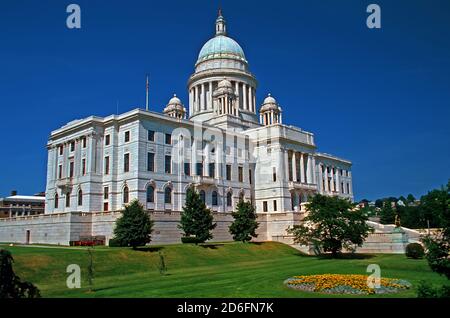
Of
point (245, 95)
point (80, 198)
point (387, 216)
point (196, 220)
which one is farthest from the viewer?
point (387, 216)

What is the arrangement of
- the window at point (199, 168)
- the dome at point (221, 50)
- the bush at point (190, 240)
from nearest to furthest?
the bush at point (190, 240) < the window at point (199, 168) < the dome at point (221, 50)

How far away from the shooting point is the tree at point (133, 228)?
42.7 meters

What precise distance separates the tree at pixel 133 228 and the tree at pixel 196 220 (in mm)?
7577

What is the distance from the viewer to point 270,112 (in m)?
87.9

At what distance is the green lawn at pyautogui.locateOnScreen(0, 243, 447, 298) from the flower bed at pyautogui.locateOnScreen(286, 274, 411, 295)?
2.89 ft

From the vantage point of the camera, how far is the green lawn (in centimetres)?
2305

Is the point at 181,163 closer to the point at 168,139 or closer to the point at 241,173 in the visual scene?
the point at 168,139

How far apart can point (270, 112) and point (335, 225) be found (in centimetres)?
4313

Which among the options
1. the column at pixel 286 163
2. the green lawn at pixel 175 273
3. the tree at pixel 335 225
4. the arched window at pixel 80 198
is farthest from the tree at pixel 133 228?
the column at pixel 286 163

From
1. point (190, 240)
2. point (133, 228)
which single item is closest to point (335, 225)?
point (190, 240)

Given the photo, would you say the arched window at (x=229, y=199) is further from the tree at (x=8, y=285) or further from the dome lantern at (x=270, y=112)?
the tree at (x=8, y=285)
